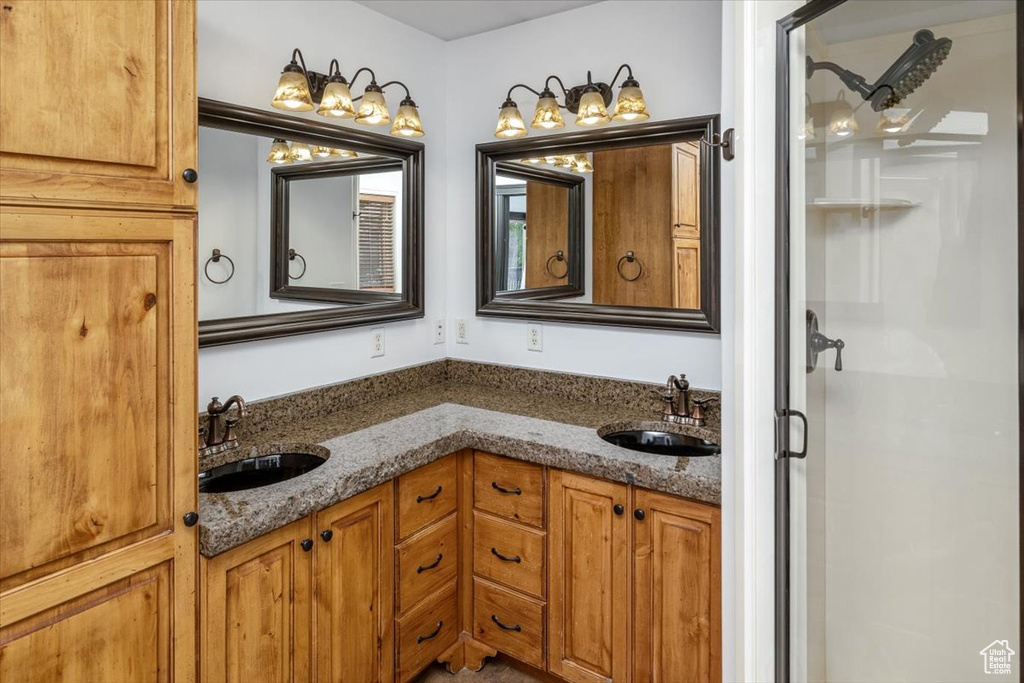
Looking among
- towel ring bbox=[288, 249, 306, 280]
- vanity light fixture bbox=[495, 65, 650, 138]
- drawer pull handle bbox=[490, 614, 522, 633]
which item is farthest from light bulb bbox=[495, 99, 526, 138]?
drawer pull handle bbox=[490, 614, 522, 633]

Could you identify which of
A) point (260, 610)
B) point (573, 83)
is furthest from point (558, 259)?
point (260, 610)

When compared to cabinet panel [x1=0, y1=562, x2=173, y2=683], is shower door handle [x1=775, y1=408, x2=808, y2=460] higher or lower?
higher

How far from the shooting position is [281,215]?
2076 millimetres

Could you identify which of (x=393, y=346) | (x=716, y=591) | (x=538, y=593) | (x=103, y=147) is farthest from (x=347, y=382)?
(x=716, y=591)

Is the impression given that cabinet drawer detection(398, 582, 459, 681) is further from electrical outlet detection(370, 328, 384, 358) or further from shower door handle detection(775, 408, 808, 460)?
shower door handle detection(775, 408, 808, 460)

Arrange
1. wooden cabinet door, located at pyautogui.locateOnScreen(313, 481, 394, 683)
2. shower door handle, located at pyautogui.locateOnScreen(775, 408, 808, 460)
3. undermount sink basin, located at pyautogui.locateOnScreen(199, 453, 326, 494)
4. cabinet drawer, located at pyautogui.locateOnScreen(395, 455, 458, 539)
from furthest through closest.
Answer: cabinet drawer, located at pyautogui.locateOnScreen(395, 455, 458, 539)
undermount sink basin, located at pyautogui.locateOnScreen(199, 453, 326, 494)
wooden cabinet door, located at pyautogui.locateOnScreen(313, 481, 394, 683)
shower door handle, located at pyautogui.locateOnScreen(775, 408, 808, 460)

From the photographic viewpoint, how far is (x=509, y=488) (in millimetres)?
1985

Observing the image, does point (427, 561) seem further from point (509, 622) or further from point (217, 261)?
point (217, 261)

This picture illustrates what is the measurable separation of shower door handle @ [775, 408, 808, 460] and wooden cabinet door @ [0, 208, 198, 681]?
1.26m

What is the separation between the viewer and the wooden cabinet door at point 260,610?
4.48ft

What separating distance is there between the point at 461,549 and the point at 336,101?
5.19 ft

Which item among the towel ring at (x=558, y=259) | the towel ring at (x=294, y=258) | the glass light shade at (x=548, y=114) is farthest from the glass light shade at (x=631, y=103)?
the towel ring at (x=294, y=258)

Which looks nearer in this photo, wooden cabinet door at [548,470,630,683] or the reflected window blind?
wooden cabinet door at [548,470,630,683]

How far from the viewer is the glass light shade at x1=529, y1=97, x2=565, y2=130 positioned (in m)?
2.26
